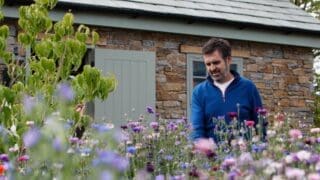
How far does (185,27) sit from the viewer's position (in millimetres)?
10539

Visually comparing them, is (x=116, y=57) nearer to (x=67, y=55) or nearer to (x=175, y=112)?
(x=175, y=112)

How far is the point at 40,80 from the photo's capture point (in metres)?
4.62

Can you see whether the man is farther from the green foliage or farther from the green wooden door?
the green wooden door

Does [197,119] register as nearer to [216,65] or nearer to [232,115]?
[232,115]

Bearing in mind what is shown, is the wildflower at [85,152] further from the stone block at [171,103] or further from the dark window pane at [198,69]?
the dark window pane at [198,69]

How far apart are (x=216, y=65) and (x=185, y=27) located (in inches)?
233

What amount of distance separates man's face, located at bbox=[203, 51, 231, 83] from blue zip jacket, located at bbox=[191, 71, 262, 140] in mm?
135

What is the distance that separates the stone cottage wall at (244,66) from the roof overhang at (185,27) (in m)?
0.14

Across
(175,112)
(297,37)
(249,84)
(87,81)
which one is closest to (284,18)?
(297,37)

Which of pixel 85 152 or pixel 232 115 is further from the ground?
pixel 232 115

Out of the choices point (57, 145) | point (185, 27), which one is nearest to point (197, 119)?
point (57, 145)

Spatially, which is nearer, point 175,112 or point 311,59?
point 175,112

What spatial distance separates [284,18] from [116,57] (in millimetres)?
3788

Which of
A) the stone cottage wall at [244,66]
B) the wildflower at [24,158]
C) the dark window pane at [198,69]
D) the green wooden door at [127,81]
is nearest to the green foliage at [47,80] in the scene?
the wildflower at [24,158]
